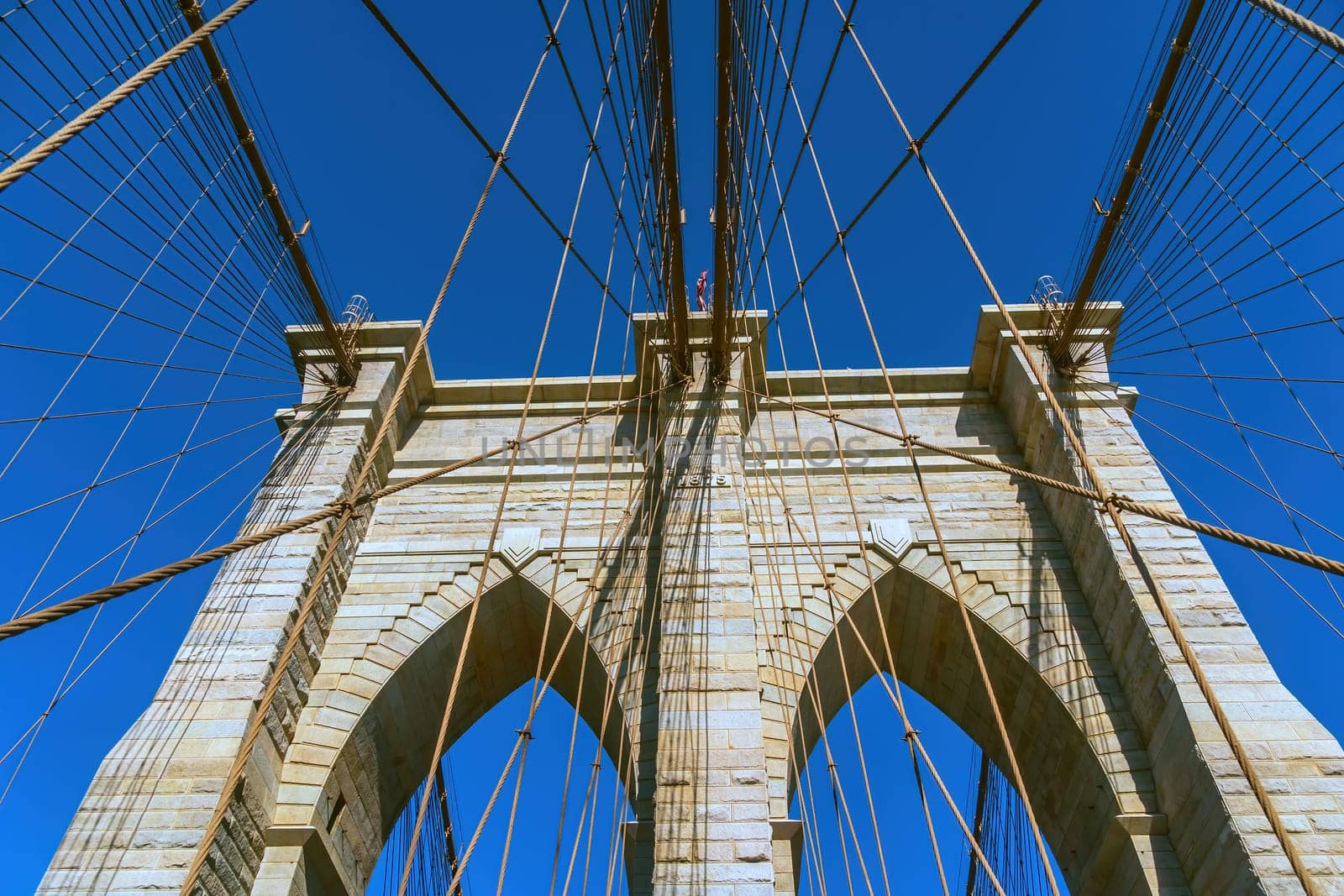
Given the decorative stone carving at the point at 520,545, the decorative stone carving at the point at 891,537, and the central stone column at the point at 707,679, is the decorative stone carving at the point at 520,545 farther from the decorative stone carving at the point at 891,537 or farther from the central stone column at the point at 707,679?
the decorative stone carving at the point at 891,537

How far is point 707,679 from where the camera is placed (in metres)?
5.92

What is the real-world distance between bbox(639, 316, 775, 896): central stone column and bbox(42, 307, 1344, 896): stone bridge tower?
0.06 ft

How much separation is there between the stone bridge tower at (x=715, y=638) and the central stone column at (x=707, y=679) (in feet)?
0.06

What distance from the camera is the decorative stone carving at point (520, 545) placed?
7.40 meters

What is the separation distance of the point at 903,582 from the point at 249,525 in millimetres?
5177

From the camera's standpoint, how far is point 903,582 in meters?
7.43

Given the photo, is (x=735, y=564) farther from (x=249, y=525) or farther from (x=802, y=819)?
(x=249, y=525)

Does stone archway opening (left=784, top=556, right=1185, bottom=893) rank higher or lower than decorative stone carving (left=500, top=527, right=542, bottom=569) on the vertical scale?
lower

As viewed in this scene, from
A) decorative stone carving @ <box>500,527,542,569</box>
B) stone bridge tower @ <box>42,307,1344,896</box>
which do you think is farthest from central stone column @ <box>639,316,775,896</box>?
decorative stone carving @ <box>500,527,542,569</box>

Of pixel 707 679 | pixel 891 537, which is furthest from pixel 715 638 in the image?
pixel 891 537

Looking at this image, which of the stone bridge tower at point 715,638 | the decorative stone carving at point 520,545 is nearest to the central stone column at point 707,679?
the stone bridge tower at point 715,638

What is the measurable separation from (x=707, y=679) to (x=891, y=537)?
235 centimetres

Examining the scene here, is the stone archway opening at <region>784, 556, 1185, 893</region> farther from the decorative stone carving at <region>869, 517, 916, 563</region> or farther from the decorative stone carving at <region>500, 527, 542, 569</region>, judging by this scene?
the decorative stone carving at <region>500, 527, 542, 569</region>

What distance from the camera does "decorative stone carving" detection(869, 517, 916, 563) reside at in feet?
24.2
